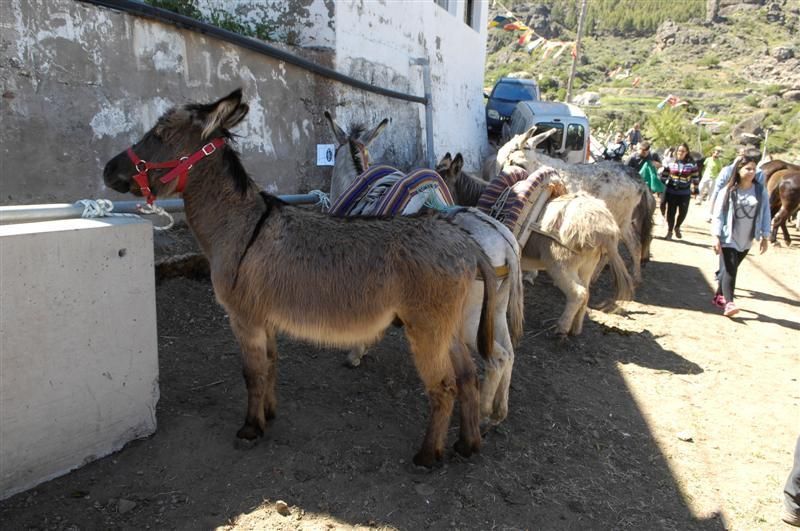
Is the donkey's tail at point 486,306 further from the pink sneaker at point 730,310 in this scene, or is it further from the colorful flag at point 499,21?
the colorful flag at point 499,21

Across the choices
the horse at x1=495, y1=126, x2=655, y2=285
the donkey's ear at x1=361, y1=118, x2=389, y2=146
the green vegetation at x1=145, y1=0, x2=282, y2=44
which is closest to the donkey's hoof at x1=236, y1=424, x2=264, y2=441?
the donkey's ear at x1=361, y1=118, x2=389, y2=146

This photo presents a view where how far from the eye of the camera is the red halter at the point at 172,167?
2.83 m

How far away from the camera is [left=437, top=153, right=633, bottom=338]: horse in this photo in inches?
202

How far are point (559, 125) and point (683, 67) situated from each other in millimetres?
68665

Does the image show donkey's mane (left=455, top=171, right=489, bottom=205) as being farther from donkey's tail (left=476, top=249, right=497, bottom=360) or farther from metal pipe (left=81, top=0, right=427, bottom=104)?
donkey's tail (left=476, top=249, right=497, bottom=360)

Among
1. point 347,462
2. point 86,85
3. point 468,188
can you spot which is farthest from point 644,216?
point 86,85

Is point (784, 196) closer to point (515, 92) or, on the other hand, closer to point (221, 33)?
point (515, 92)

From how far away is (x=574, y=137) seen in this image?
12672 mm

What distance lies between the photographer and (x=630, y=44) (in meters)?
83.0

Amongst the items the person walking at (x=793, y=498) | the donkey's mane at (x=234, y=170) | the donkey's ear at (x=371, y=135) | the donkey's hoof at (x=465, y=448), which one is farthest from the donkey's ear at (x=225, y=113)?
the person walking at (x=793, y=498)

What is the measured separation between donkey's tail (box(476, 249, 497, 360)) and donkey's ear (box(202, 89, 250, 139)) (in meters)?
1.56

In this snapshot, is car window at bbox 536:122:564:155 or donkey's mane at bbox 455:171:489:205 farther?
car window at bbox 536:122:564:155

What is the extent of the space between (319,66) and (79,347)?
201 inches

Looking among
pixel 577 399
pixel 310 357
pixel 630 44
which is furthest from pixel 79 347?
pixel 630 44
